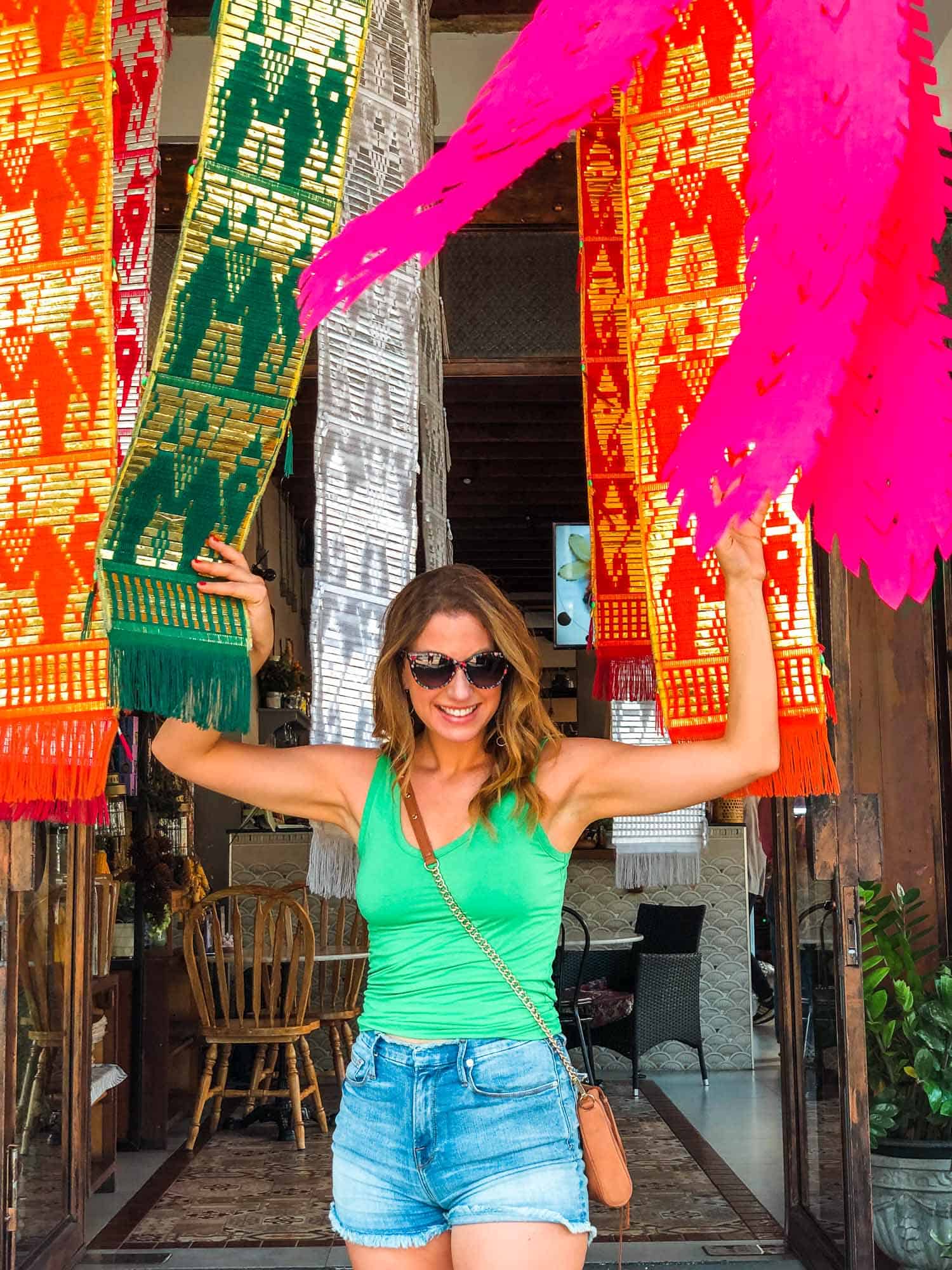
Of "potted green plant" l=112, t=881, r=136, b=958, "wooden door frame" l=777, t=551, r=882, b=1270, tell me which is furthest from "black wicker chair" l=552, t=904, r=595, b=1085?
"wooden door frame" l=777, t=551, r=882, b=1270

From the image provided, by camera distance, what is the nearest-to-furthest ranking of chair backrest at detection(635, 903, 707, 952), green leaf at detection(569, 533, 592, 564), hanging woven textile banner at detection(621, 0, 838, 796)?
hanging woven textile banner at detection(621, 0, 838, 796)
chair backrest at detection(635, 903, 707, 952)
green leaf at detection(569, 533, 592, 564)

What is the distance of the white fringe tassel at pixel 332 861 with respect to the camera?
2096 mm

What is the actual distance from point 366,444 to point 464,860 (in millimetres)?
942

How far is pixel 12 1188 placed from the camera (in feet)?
8.71

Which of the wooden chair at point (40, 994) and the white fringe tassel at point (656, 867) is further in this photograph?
the wooden chair at point (40, 994)

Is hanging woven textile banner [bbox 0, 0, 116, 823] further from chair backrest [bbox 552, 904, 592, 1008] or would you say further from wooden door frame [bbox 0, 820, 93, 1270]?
chair backrest [bbox 552, 904, 592, 1008]

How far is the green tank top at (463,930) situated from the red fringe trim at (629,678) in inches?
47.8


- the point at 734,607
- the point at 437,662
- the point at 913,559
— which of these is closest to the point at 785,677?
the point at 734,607

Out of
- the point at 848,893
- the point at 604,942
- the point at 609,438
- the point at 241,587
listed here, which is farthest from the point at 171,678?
the point at 604,942

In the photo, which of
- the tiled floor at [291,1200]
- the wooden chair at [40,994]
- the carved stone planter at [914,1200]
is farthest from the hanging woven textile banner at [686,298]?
the tiled floor at [291,1200]

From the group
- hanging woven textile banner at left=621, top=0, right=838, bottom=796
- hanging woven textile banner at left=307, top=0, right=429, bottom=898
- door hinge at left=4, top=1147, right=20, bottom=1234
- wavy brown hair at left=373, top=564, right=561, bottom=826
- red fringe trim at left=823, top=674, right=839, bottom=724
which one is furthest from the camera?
door hinge at left=4, top=1147, right=20, bottom=1234

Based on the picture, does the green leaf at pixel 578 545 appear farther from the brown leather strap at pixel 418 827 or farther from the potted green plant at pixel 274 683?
the brown leather strap at pixel 418 827

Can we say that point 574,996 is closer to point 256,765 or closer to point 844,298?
point 256,765

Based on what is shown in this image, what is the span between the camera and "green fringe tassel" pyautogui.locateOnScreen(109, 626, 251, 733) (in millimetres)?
1747
